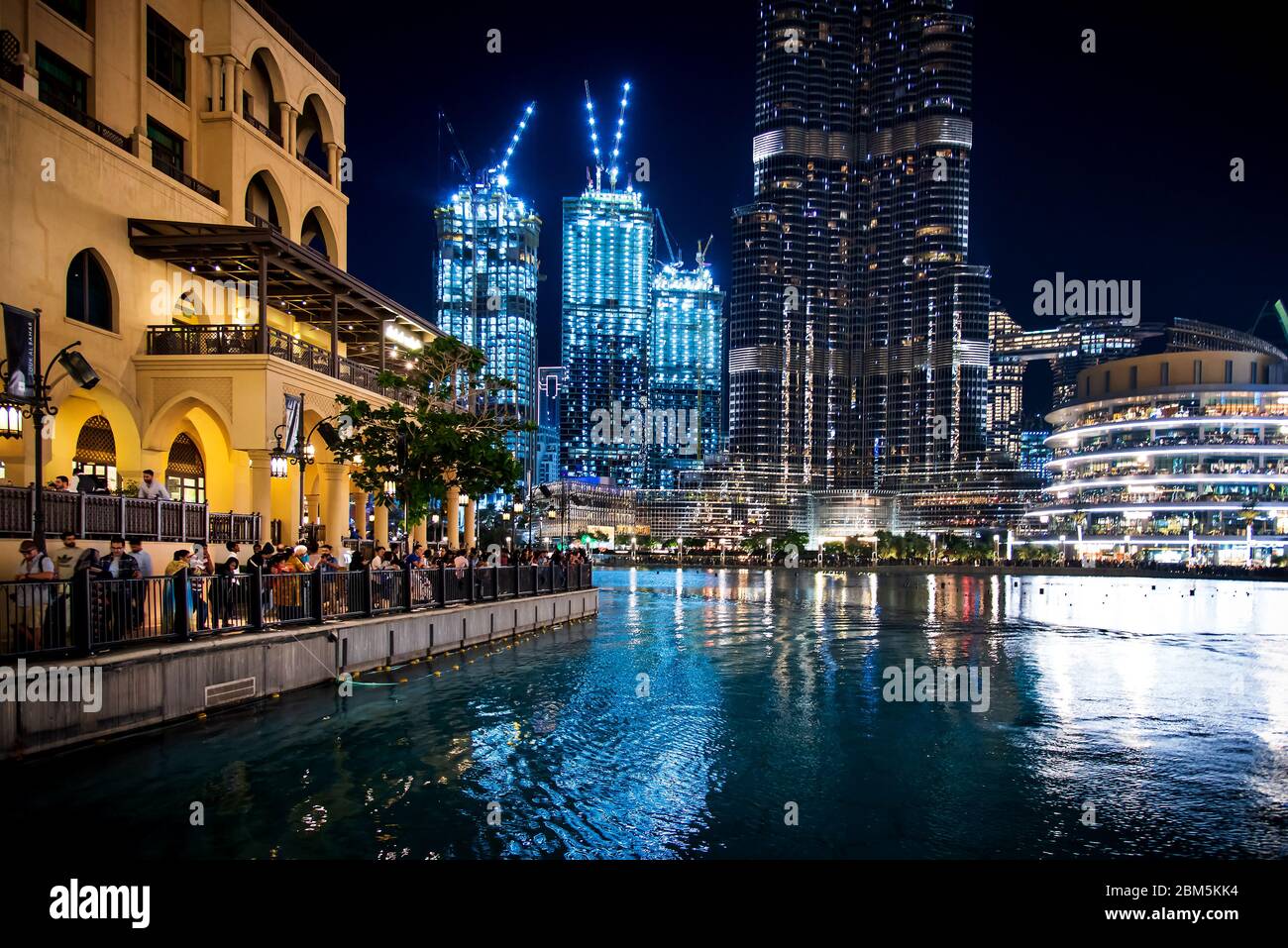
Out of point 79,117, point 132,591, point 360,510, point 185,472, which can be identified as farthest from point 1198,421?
point 132,591

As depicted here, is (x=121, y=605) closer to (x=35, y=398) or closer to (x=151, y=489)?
(x=35, y=398)

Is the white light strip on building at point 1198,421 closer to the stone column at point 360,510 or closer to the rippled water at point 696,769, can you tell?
the rippled water at point 696,769

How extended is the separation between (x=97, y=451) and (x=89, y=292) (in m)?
4.27

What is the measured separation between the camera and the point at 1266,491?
11581 cm

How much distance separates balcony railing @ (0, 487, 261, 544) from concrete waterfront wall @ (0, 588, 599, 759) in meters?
5.63

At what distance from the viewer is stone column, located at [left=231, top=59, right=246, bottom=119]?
2883cm

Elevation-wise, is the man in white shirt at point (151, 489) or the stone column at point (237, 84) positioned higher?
the stone column at point (237, 84)

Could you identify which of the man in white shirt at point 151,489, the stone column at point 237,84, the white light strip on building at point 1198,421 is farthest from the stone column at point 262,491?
the white light strip on building at point 1198,421

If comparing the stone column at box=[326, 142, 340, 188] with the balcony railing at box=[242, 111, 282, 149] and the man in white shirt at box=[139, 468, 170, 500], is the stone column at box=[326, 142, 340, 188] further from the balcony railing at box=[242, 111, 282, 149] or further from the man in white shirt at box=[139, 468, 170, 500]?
the man in white shirt at box=[139, 468, 170, 500]

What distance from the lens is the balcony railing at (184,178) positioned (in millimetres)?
26219

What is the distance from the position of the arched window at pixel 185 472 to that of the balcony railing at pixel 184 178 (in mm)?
7609

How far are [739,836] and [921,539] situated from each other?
16449cm

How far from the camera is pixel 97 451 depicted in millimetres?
24266
